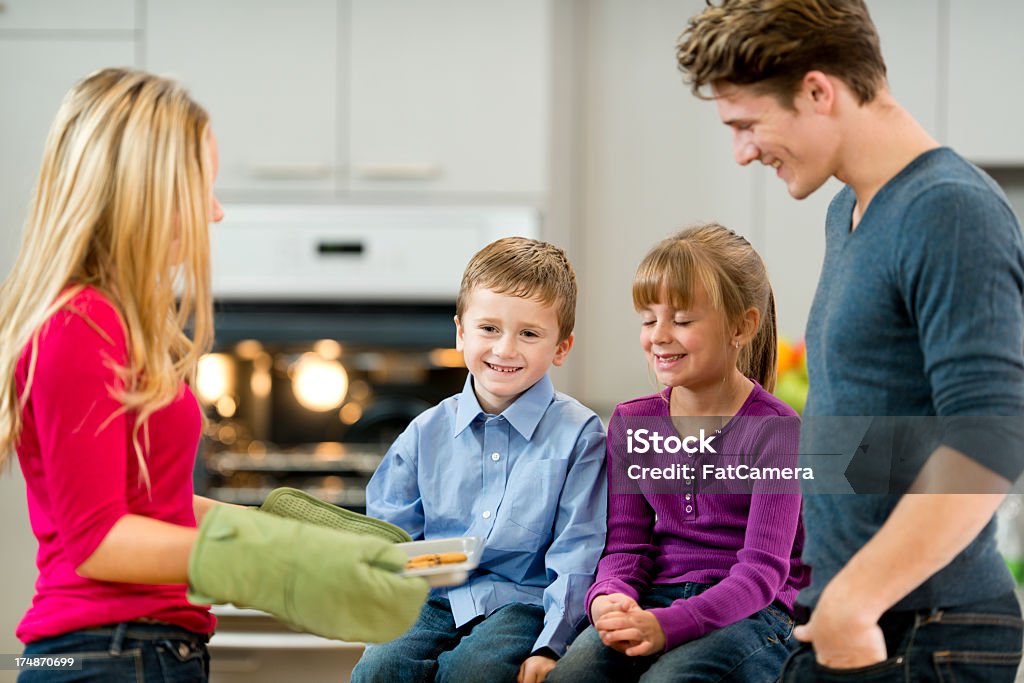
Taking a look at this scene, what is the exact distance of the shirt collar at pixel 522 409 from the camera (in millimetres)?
1369

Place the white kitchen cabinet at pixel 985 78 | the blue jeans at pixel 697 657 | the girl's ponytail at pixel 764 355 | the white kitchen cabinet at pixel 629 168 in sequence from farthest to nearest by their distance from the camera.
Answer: the white kitchen cabinet at pixel 629 168, the white kitchen cabinet at pixel 985 78, the girl's ponytail at pixel 764 355, the blue jeans at pixel 697 657

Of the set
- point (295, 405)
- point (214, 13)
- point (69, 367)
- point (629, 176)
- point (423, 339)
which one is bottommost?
point (295, 405)

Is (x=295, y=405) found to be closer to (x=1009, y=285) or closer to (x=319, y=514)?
(x=319, y=514)

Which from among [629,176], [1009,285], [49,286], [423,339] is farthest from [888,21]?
[49,286]

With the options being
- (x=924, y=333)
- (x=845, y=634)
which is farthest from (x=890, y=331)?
(x=845, y=634)

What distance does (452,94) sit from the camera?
243 centimetres

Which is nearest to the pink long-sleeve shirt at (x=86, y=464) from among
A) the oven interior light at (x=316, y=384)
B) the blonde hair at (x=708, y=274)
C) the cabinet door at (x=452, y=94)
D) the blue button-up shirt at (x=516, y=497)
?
the blue button-up shirt at (x=516, y=497)

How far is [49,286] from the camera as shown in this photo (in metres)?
1.02

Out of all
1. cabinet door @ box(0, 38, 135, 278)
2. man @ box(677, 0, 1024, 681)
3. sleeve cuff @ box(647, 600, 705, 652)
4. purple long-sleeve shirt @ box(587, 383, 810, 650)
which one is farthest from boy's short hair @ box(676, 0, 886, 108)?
cabinet door @ box(0, 38, 135, 278)

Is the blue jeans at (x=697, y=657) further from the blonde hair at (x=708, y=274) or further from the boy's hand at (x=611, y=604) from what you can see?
the blonde hair at (x=708, y=274)

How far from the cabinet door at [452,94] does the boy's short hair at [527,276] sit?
1.04 meters

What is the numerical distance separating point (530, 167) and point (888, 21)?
92cm

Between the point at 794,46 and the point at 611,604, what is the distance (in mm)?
634

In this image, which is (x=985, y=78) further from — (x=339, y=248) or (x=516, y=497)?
(x=516, y=497)
